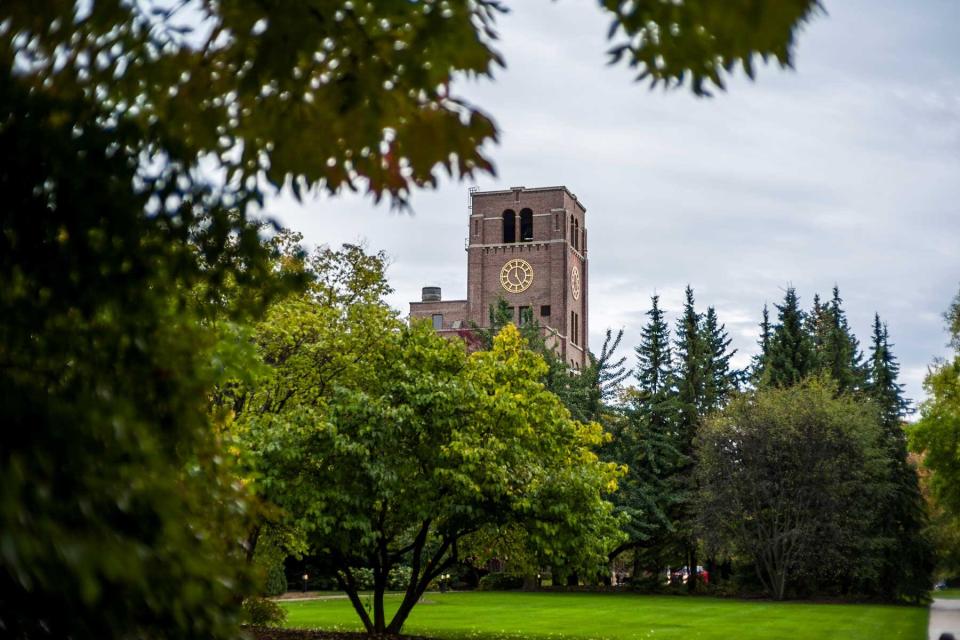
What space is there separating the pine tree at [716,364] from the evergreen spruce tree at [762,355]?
47.1 inches

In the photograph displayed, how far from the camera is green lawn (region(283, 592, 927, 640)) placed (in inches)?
981

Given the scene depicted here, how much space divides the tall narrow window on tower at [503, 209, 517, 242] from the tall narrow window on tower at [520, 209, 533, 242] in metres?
0.62

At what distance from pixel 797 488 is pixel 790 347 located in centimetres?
1262

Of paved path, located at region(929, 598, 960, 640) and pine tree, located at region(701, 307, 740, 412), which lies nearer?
paved path, located at region(929, 598, 960, 640)

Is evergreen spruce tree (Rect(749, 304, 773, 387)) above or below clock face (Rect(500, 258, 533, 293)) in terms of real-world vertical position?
below

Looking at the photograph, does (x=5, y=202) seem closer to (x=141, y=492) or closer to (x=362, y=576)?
(x=141, y=492)

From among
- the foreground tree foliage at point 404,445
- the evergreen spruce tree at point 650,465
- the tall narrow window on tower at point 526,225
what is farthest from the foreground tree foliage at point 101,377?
the tall narrow window on tower at point 526,225

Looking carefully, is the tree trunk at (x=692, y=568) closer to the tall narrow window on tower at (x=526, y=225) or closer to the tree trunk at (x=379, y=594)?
the tree trunk at (x=379, y=594)

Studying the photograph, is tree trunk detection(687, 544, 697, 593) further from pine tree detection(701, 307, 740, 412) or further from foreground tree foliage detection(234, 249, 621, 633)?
foreground tree foliage detection(234, 249, 621, 633)

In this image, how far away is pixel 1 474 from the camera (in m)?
2.46

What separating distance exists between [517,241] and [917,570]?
1948 inches

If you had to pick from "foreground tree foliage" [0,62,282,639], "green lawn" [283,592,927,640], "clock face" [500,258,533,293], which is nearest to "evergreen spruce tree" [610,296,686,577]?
"green lawn" [283,592,927,640]

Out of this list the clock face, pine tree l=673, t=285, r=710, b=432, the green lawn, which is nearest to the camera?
the green lawn

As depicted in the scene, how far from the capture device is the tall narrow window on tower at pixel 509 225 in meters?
89.9
